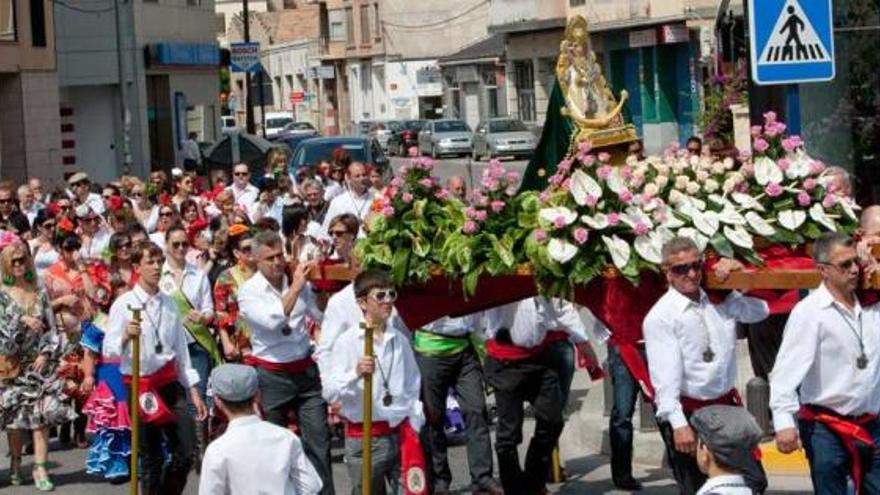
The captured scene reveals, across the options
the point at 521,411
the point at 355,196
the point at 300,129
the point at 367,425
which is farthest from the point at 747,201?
the point at 300,129

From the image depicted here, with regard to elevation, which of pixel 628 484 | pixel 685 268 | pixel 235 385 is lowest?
pixel 628 484

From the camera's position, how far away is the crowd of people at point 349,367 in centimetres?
918

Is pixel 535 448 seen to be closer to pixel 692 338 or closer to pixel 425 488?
pixel 425 488

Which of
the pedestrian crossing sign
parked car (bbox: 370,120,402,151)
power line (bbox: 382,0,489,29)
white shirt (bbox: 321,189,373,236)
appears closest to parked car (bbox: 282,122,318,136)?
parked car (bbox: 370,120,402,151)

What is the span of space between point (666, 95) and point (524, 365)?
4098 cm

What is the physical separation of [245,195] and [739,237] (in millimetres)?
13698

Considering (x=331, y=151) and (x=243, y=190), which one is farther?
(x=331, y=151)

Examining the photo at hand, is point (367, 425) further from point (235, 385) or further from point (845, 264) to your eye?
point (845, 264)

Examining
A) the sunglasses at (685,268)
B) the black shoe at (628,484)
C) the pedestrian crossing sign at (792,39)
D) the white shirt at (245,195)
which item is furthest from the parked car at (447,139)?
the sunglasses at (685,268)

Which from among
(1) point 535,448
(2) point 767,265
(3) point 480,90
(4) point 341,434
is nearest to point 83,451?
(4) point 341,434

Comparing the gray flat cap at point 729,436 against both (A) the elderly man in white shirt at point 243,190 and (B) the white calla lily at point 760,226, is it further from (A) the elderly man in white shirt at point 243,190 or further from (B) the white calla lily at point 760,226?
(A) the elderly man in white shirt at point 243,190

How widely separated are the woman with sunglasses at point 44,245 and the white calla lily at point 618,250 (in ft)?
28.0

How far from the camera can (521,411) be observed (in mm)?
12164

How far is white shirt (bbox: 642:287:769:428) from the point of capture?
378 inches
